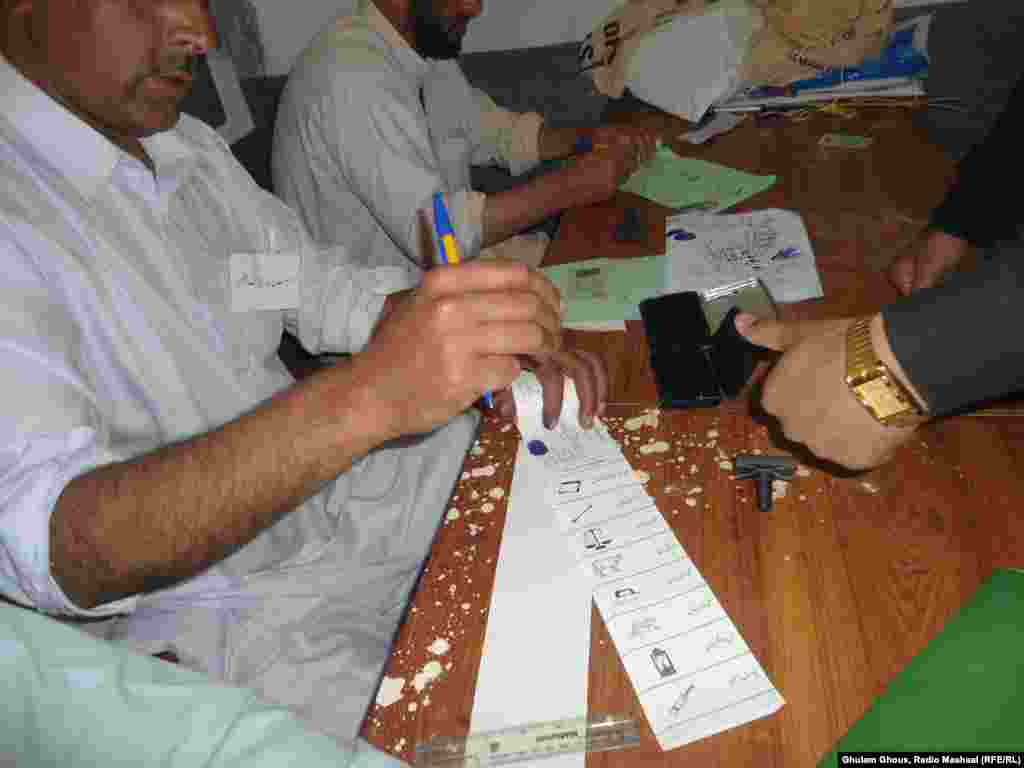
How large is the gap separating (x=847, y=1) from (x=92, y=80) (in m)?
1.82

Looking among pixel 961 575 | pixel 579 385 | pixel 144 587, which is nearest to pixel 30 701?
pixel 144 587

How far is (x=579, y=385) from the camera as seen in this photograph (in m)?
0.98

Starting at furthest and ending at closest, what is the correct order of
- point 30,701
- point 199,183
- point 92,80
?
point 199,183 < point 92,80 < point 30,701

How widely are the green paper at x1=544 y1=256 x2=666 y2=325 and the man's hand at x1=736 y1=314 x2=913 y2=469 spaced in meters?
0.40

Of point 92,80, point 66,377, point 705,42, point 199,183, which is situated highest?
point 705,42

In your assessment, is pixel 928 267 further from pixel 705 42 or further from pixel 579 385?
pixel 705 42

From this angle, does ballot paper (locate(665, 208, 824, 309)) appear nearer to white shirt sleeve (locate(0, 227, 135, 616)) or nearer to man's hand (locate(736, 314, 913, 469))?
man's hand (locate(736, 314, 913, 469))

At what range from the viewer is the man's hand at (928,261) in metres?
1.13

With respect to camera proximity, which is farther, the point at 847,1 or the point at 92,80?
the point at 847,1

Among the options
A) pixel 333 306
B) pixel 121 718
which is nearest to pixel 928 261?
pixel 333 306

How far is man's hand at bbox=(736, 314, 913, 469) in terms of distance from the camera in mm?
750

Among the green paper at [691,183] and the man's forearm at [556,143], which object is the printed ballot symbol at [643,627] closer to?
the green paper at [691,183]

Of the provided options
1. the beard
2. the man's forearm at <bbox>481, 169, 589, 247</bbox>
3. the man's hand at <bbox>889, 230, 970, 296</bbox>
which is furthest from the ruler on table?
the beard

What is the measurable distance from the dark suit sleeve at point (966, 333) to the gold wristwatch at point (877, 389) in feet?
0.06
